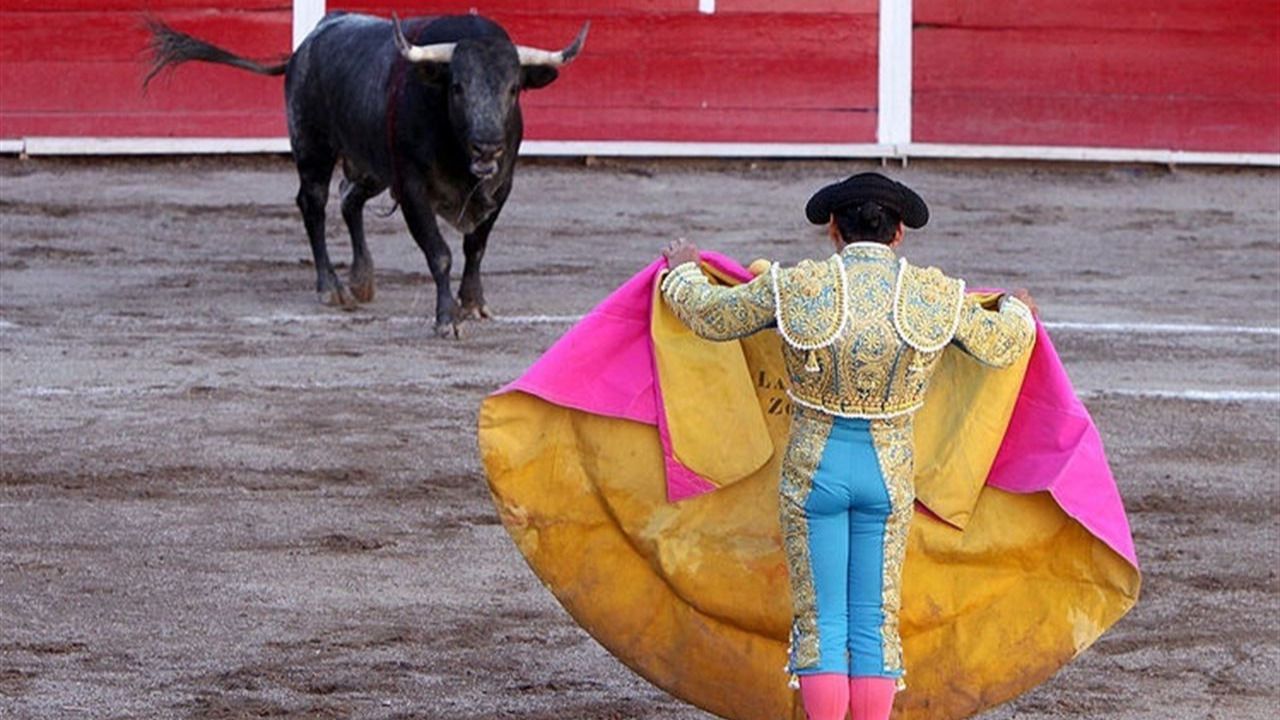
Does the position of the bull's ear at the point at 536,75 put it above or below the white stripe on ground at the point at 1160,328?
above

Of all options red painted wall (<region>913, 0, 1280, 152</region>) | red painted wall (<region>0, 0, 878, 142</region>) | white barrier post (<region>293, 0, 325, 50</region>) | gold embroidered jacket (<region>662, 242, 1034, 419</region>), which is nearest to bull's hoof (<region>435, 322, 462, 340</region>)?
red painted wall (<region>0, 0, 878, 142</region>)

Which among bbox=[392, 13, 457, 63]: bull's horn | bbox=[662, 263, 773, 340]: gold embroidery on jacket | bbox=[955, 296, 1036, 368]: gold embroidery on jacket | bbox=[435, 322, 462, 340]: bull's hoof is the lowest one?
bbox=[435, 322, 462, 340]: bull's hoof

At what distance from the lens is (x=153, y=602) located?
5.56 meters

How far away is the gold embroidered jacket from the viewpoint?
3.97m

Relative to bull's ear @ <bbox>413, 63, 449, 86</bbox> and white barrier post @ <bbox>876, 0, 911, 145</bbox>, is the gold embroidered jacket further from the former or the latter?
white barrier post @ <bbox>876, 0, 911, 145</bbox>

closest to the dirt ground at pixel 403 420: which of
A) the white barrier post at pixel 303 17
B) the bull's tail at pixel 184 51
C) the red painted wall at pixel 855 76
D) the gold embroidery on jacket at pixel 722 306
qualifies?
the red painted wall at pixel 855 76

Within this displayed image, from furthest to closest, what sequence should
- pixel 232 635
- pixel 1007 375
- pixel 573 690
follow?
pixel 232 635
pixel 573 690
pixel 1007 375

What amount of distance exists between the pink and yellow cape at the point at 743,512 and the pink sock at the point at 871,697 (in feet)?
1.31

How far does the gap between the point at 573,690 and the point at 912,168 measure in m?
7.94

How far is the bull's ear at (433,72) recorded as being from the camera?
8.82 m

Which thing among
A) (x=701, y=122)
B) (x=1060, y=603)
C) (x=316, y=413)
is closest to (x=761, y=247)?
(x=701, y=122)

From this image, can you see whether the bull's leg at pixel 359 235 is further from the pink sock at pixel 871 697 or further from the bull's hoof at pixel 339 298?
the pink sock at pixel 871 697

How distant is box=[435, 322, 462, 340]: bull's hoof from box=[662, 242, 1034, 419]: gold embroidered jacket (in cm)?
472

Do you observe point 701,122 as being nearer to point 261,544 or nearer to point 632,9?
point 632,9
